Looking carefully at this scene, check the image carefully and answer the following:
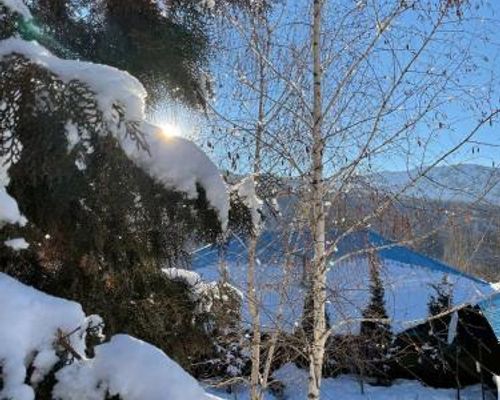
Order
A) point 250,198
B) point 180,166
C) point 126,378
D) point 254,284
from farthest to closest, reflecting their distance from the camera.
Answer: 1. point 254,284
2. point 250,198
3. point 180,166
4. point 126,378

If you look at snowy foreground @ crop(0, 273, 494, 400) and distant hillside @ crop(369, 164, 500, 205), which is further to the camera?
distant hillside @ crop(369, 164, 500, 205)

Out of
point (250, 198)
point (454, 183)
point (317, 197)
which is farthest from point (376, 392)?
point (250, 198)

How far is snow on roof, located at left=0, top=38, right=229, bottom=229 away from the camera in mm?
1925

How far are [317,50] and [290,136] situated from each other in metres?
0.94

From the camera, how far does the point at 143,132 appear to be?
217cm

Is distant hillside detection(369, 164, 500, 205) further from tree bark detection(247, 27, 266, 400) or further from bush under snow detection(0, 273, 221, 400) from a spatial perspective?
bush under snow detection(0, 273, 221, 400)

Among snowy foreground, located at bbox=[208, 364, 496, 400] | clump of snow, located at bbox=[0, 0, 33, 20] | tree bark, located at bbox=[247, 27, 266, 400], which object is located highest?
clump of snow, located at bbox=[0, 0, 33, 20]

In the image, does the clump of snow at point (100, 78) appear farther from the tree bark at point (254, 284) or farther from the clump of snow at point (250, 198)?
the tree bark at point (254, 284)

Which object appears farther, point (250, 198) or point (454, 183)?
point (454, 183)

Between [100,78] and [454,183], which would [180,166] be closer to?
[100,78]

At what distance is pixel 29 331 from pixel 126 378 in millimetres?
318

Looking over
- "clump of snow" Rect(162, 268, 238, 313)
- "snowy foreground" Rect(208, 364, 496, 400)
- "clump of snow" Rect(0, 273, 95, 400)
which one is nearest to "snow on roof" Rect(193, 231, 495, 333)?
"clump of snow" Rect(162, 268, 238, 313)

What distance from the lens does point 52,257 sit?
275 cm

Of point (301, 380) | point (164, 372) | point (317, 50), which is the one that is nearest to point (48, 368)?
point (164, 372)
